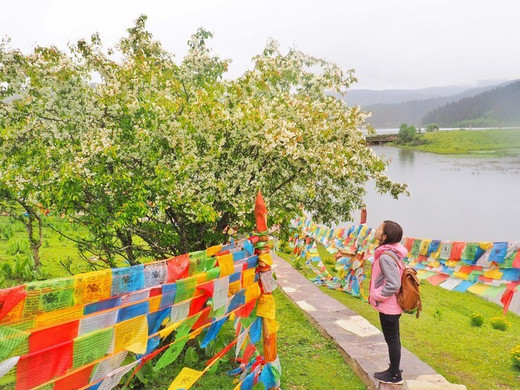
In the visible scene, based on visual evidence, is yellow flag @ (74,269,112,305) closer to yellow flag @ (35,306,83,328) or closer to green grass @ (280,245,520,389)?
yellow flag @ (35,306,83,328)

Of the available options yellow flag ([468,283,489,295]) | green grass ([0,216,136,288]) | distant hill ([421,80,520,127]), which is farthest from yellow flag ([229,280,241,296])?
distant hill ([421,80,520,127])

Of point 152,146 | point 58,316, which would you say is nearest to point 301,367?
point 152,146

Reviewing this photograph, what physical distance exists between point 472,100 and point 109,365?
159m

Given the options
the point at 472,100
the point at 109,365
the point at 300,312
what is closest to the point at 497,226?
the point at 300,312

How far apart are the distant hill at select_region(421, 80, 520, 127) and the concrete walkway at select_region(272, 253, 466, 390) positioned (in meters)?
124

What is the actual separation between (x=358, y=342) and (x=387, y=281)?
2.35 metres

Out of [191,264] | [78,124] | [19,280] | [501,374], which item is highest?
[78,124]

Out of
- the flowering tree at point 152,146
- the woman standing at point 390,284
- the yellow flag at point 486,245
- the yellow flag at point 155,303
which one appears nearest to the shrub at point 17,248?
the flowering tree at point 152,146

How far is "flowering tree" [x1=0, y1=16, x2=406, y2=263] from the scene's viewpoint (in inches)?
199

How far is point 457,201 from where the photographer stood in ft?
122

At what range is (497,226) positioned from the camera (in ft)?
96.4

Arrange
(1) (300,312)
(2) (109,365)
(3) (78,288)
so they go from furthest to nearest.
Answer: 1. (1) (300,312)
2. (2) (109,365)
3. (3) (78,288)

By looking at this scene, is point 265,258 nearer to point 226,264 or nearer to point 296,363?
point 226,264

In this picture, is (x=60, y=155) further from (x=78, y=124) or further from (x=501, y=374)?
(x=501, y=374)
